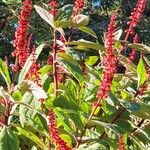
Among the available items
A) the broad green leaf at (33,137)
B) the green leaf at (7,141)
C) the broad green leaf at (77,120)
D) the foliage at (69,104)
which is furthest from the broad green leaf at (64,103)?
the green leaf at (7,141)

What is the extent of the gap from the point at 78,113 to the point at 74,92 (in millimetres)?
472

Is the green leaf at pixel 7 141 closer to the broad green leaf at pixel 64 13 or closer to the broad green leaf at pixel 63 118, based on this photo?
the broad green leaf at pixel 63 118

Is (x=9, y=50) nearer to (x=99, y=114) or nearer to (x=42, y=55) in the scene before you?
Answer: (x=42, y=55)

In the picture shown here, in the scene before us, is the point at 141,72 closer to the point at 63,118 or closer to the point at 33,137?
the point at 63,118

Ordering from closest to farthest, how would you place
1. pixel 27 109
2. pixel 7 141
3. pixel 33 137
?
pixel 7 141
pixel 33 137
pixel 27 109

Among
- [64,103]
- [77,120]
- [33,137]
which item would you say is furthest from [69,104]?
[33,137]

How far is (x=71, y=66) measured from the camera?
232 cm

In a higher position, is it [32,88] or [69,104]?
[32,88]

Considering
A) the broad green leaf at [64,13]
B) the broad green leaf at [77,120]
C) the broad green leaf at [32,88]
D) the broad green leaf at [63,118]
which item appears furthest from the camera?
the broad green leaf at [64,13]

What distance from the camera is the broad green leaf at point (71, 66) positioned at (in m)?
2.28

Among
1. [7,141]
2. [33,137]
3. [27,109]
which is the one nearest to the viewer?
[7,141]

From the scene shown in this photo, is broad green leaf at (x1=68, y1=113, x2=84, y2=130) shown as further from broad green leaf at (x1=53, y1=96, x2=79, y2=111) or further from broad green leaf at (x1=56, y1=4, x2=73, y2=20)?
broad green leaf at (x1=56, y1=4, x2=73, y2=20)

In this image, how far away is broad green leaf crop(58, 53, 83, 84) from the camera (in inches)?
89.9

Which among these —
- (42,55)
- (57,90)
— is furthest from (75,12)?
(42,55)
